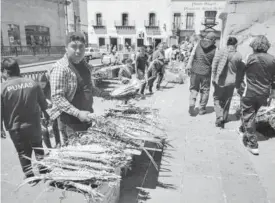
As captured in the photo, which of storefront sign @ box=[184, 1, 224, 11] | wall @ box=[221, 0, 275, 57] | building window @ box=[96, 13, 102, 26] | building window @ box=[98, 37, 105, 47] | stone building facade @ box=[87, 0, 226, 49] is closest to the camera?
wall @ box=[221, 0, 275, 57]

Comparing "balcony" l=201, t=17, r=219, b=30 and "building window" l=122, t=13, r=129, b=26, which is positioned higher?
"building window" l=122, t=13, r=129, b=26

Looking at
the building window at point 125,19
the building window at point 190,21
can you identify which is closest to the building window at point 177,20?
the building window at point 190,21

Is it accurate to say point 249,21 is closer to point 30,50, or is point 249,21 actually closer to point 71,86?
point 71,86

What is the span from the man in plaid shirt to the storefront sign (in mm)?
36790

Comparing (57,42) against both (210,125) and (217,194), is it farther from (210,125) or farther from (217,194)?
(217,194)

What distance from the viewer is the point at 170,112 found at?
661 cm

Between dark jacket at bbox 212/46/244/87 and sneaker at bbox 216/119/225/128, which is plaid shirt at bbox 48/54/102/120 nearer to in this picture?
dark jacket at bbox 212/46/244/87

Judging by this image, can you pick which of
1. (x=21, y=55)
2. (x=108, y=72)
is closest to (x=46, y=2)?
(x=21, y=55)

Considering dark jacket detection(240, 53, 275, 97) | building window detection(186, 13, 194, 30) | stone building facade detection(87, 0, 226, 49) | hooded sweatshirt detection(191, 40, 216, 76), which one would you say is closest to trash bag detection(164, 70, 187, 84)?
hooded sweatshirt detection(191, 40, 216, 76)

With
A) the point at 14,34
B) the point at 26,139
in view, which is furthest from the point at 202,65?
the point at 14,34

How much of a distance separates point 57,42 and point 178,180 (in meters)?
25.9

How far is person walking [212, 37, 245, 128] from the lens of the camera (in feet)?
15.6

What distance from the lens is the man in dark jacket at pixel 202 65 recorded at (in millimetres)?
5680

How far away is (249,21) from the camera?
6.96 meters
